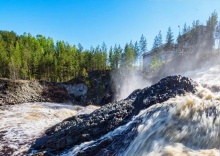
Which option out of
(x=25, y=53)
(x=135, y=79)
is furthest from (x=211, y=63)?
(x=25, y=53)

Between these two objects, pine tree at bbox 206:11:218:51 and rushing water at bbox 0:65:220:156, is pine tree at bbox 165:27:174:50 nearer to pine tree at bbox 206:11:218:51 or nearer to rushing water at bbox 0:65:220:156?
pine tree at bbox 206:11:218:51

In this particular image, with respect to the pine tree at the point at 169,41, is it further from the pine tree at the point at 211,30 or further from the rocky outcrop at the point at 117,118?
the rocky outcrop at the point at 117,118

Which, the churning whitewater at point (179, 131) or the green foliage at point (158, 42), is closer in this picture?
the churning whitewater at point (179, 131)

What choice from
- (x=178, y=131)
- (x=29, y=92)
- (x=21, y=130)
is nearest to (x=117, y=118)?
(x=178, y=131)

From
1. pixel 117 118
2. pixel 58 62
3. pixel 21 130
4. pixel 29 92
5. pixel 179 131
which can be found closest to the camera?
pixel 179 131

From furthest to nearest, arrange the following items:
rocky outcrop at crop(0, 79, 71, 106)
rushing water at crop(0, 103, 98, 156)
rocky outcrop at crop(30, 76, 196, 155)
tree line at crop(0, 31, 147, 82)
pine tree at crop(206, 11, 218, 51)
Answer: pine tree at crop(206, 11, 218, 51), tree line at crop(0, 31, 147, 82), rocky outcrop at crop(0, 79, 71, 106), rushing water at crop(0, 103, 98, 156), rocky outcrop at crop(30, 76, 196, 155)

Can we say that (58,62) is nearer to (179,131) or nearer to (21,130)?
(21,130)

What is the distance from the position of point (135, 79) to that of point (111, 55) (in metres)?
11.0

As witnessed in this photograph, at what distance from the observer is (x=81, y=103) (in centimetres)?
4566

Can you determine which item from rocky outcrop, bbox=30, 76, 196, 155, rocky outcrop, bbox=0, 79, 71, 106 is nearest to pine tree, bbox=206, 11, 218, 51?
rocky outcrop, bbox=0, 79, 71, 106

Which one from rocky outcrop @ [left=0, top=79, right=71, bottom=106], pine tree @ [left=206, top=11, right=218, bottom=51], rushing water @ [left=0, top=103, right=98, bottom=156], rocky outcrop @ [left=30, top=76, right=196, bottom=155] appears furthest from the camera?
pine tree @ [left=206, top=11, right=218, bottom=51]

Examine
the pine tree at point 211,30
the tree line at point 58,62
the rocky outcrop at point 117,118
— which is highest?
the pine tree at point 211,30

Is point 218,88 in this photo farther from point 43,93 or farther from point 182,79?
point 43,93

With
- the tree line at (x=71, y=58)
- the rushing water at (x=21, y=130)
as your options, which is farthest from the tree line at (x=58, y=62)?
the rushing water at (x=21, y=130)
